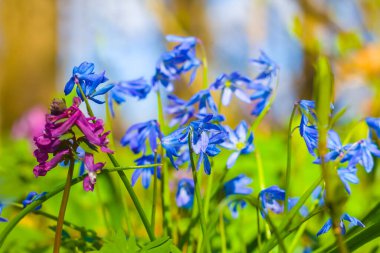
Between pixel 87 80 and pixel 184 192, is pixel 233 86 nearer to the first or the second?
pixel 184 192

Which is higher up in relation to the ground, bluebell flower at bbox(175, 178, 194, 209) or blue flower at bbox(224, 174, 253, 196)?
bluebell flower at bbox(175, 178, 194, 209)

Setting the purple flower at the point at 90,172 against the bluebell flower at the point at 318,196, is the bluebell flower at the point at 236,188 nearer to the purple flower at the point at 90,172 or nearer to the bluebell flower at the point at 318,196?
the bluebell flower at the point at 318,196

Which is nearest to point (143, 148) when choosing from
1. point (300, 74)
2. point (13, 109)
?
point (300, 74)

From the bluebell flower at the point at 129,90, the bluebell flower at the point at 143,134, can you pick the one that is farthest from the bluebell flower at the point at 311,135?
the bluebell flower at the point at 129,90

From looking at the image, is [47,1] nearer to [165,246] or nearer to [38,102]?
[38,102]

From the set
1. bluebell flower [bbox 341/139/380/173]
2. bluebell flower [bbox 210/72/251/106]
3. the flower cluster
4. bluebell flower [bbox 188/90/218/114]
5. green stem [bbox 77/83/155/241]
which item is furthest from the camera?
bluebell flower [bbox 210/72/251/106]

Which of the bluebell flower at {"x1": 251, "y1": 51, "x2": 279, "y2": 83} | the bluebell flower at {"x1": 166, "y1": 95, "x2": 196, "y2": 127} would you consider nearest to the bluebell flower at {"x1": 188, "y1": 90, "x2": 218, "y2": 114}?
the bluebell flower at {"x1": 166, "y1": 95, "x2": 196, "y2": 127}

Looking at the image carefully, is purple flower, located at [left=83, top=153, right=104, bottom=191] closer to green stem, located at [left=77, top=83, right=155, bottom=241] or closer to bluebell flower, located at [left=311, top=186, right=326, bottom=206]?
green stem, located at [left=77, top=83, right=155, bottom=241]

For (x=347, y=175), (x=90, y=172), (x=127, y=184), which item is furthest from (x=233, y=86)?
(x=90, y=172)
